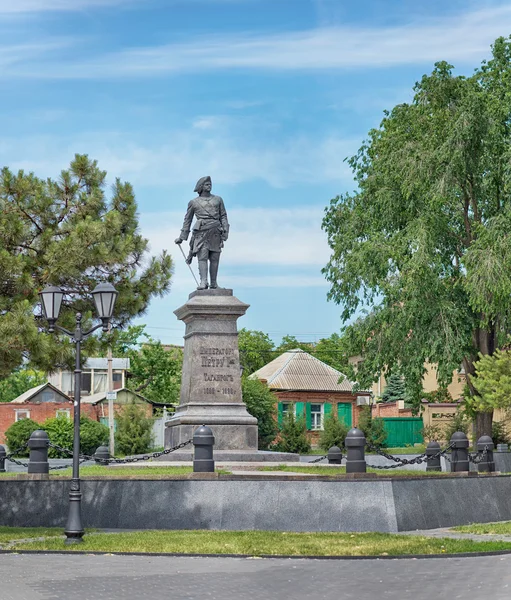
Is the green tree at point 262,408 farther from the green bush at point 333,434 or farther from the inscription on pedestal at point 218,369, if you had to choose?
the inscription on pedestal at point 218,369

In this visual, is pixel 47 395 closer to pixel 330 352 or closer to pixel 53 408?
pixel 53 408

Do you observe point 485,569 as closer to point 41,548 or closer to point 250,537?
point 250,537

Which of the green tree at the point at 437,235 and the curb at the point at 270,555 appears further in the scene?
the green tree at the point at 437,235

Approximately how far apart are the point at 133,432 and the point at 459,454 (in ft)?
88.7

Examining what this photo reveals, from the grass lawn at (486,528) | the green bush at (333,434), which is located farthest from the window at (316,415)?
the grass lawn at (486,528)

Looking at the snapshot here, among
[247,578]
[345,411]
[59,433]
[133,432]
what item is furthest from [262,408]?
[247,578]

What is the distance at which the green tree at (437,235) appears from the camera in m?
34.3

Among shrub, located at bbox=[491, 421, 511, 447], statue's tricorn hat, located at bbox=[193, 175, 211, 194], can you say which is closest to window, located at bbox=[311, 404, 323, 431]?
shrub, located at bbox=[491, 421, 511, 447]

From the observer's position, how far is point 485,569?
12281 millimetres

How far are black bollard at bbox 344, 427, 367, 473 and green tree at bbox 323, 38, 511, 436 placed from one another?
53.6 feet

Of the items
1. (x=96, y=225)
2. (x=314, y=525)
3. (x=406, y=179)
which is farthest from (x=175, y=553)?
(x=406, y=179)

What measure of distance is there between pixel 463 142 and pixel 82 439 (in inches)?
828

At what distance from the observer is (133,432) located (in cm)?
4638

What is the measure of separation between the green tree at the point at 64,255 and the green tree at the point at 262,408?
24.3 metres
